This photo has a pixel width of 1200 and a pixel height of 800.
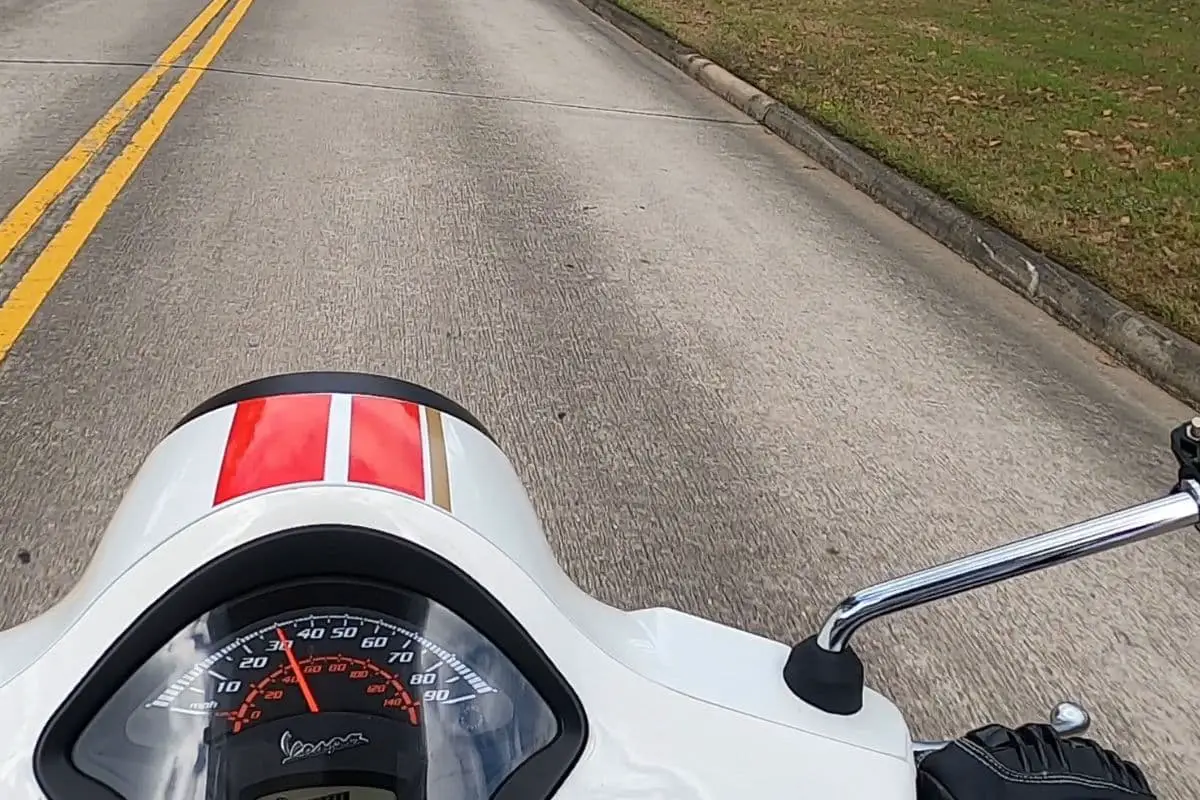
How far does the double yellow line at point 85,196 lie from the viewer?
5008mm

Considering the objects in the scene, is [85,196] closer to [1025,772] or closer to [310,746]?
[310,746]

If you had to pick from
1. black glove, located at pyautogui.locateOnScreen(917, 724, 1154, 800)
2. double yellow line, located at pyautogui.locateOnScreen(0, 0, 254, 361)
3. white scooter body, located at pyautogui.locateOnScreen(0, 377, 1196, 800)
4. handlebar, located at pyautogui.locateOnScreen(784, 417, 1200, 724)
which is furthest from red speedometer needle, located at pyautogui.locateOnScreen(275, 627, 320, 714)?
double yellow line, located at pyautogui.locateOnScreen(0, 0, 254, 361)

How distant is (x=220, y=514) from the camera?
1.33 metres

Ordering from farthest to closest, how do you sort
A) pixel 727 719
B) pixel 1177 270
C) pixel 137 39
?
pixel 137 39 < pixel 1177 270 < pixel 727 719

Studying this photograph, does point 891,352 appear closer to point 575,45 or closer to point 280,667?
point 280,667

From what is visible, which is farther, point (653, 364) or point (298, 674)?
point (653, 364)

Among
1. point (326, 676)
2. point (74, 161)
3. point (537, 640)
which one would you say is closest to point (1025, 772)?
point (537, 640)

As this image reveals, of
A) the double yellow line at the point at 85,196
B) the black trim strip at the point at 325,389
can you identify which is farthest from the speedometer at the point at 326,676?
the double yellow line at the point at 85,196

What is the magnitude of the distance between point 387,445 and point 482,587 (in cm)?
21

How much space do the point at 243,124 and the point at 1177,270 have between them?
5480 millimetres

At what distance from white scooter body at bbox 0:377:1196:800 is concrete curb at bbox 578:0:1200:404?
4.03m

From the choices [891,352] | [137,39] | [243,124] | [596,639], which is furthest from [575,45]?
[596,639]

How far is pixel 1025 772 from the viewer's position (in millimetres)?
1447

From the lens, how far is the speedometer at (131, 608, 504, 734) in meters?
1.29
